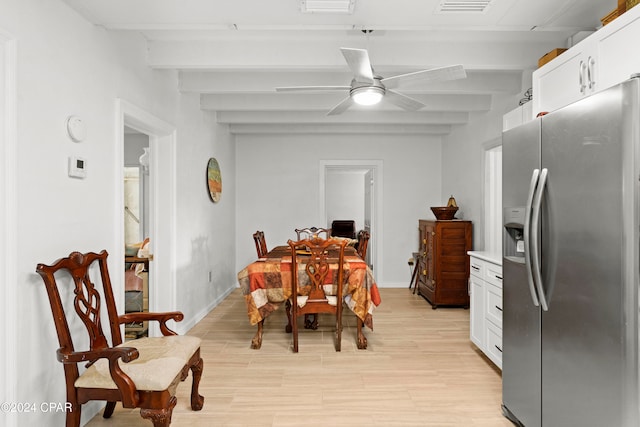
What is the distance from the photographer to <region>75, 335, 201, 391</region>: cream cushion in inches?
74.0

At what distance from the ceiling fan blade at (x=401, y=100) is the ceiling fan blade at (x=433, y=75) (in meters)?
0.15

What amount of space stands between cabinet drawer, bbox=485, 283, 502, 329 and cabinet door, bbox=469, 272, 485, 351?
0.12 m

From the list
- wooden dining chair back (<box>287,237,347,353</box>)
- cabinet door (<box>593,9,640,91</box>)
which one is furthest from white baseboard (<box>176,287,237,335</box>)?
cabinet door (<box>593,9,640,91</box>)

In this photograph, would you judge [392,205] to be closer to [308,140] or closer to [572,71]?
[308,140]

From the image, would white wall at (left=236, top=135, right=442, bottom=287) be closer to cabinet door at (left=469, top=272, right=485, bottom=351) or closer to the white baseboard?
the white baseboard

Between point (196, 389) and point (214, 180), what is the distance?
303 cm

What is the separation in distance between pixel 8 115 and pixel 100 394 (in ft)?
4.56

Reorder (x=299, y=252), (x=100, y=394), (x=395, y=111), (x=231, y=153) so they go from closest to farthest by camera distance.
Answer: (x=100, y=394), (x=299, y=252), (x=395, y=111), (x=231, y=153)

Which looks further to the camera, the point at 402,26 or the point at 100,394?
the point at 402,26

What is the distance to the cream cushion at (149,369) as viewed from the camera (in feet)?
6.17

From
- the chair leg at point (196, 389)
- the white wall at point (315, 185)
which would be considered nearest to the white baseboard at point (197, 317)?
the white wall at point (315, 185)

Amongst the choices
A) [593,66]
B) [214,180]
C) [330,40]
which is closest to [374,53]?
[330,40]

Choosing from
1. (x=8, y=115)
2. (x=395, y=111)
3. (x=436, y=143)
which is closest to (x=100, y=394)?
(x=8, y=115)

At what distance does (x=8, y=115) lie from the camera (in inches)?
70.1
